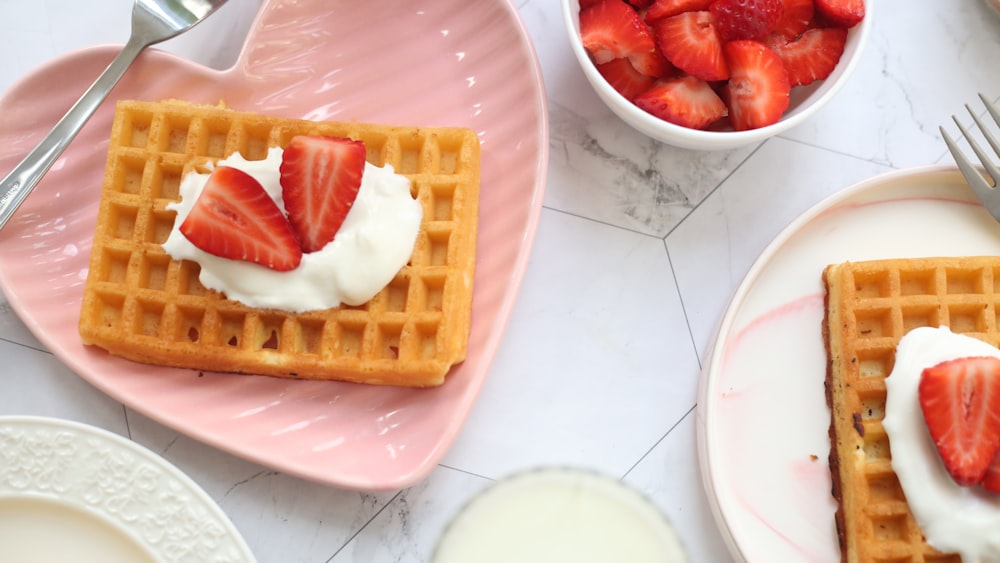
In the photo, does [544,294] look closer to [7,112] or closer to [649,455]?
[649,455]

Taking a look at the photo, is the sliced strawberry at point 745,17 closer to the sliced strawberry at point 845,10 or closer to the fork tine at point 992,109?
the sliced strawberry at point 845,10

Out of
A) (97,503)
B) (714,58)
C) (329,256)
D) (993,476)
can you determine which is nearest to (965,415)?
(993,476)

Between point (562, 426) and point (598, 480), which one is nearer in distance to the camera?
point (598, 480)

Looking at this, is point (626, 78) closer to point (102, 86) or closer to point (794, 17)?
point (794, 17)

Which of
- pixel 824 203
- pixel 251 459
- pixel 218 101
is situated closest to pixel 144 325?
pixel 251 459

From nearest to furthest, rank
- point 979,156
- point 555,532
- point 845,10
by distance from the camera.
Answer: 1. point 555,532
2. point 845,10
3. point 979,156
